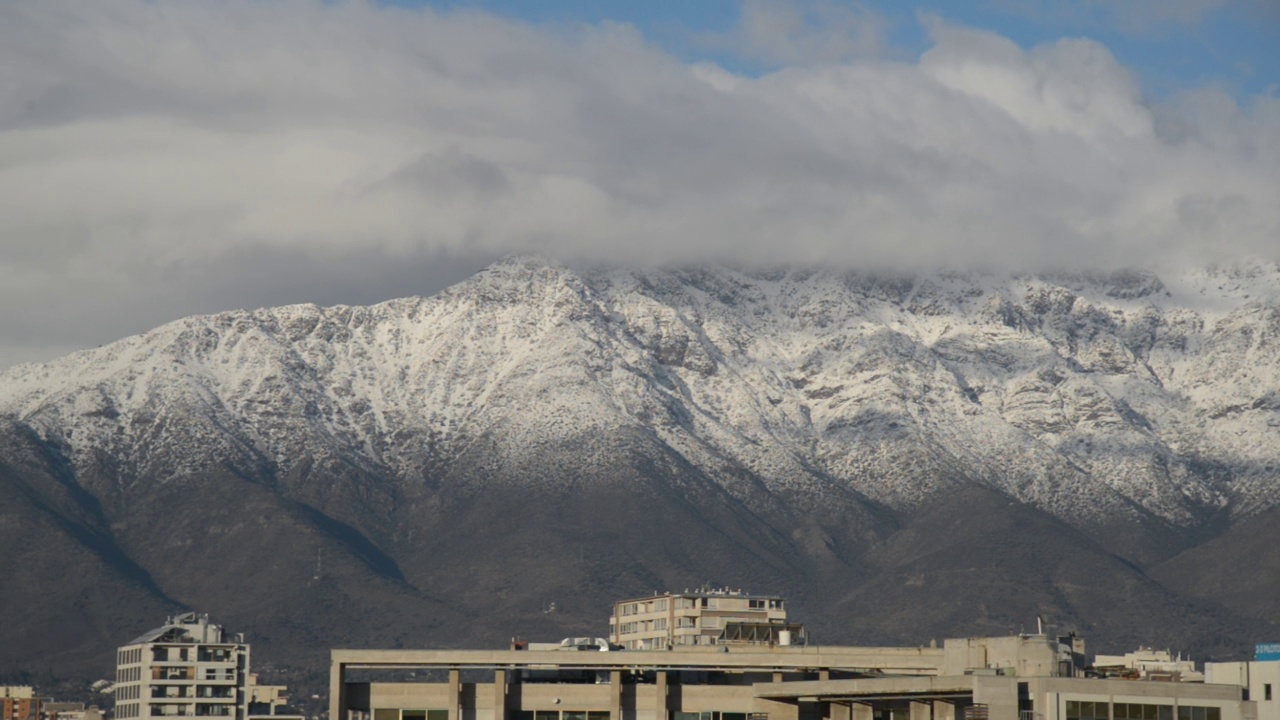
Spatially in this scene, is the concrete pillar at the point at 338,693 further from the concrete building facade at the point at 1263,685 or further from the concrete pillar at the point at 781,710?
the concrete building facade at the point at 1263,685

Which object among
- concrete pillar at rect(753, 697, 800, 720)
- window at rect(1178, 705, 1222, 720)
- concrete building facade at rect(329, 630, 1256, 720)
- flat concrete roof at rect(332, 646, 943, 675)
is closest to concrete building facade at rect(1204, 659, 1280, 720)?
concrete building facade at rect(329, 630, 1256, 720)

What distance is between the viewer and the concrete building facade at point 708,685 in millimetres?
96062

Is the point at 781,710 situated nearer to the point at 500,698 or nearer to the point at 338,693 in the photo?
the point at 500,698

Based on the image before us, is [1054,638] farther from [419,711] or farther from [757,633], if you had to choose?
[757,633]

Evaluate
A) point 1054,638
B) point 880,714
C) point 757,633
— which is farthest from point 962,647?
point 757,633

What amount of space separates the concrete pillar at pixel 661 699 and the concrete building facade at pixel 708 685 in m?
0.06

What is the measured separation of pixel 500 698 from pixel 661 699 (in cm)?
705

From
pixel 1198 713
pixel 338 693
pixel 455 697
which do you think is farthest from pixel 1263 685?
pixel 338 693

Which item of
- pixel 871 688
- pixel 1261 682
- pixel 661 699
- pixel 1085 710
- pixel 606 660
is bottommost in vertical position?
pixel 1085 710

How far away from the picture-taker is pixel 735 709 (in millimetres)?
109688

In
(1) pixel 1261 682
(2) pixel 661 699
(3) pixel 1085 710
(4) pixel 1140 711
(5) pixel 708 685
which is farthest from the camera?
(5) pixel 708 685

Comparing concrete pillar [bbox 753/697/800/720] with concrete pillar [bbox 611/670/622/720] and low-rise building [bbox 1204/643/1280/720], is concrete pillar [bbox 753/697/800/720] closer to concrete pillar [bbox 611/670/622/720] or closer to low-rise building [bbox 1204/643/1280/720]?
concrete pillar [bbox 611/670/622/720]

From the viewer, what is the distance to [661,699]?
4343 inches

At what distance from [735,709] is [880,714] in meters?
13.8
